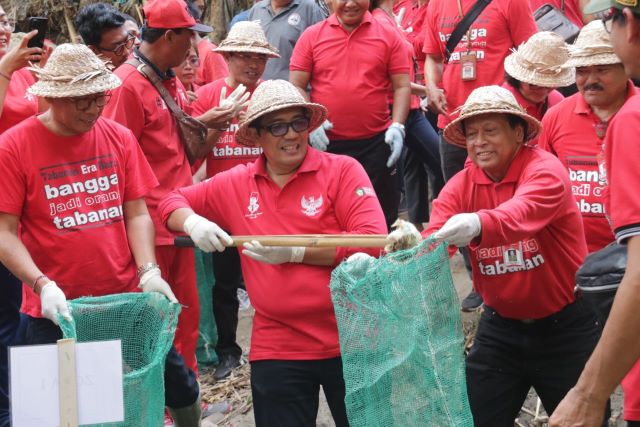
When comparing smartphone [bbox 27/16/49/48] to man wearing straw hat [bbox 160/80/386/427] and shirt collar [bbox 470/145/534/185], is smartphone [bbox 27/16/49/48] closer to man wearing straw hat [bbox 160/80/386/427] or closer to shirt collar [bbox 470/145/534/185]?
man wearing straw hat [bbox 160/80/386/427]

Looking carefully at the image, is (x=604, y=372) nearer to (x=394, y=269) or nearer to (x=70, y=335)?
(x=394, y=269)

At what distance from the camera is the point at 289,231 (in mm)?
4043

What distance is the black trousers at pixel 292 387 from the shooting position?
157 inches

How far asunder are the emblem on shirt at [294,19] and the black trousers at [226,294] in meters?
2.02

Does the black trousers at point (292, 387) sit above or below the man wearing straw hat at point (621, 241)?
below

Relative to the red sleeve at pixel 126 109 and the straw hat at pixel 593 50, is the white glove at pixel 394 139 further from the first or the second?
the red sleeve at pixel 126 109

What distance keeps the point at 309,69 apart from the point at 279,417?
321 centimetres

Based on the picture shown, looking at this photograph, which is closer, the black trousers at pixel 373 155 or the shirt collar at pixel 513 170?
the shirt collar at pixel 513 170

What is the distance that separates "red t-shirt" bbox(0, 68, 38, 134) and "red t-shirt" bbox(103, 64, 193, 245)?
18.4 inches

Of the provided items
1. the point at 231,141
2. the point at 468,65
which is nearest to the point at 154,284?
the point at 231,141

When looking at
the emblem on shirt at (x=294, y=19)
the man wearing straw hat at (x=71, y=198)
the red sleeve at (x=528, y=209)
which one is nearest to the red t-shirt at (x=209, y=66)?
the emblem on shirt at (x=294, y=19)

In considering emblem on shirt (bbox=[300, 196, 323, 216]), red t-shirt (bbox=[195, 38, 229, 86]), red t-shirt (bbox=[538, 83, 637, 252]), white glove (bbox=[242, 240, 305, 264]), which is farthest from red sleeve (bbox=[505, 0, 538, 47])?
white glove (bbox=[242, 240, 305, 264])

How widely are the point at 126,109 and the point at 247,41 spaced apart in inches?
54.4

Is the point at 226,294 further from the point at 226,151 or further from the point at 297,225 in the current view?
the point at 297,225
